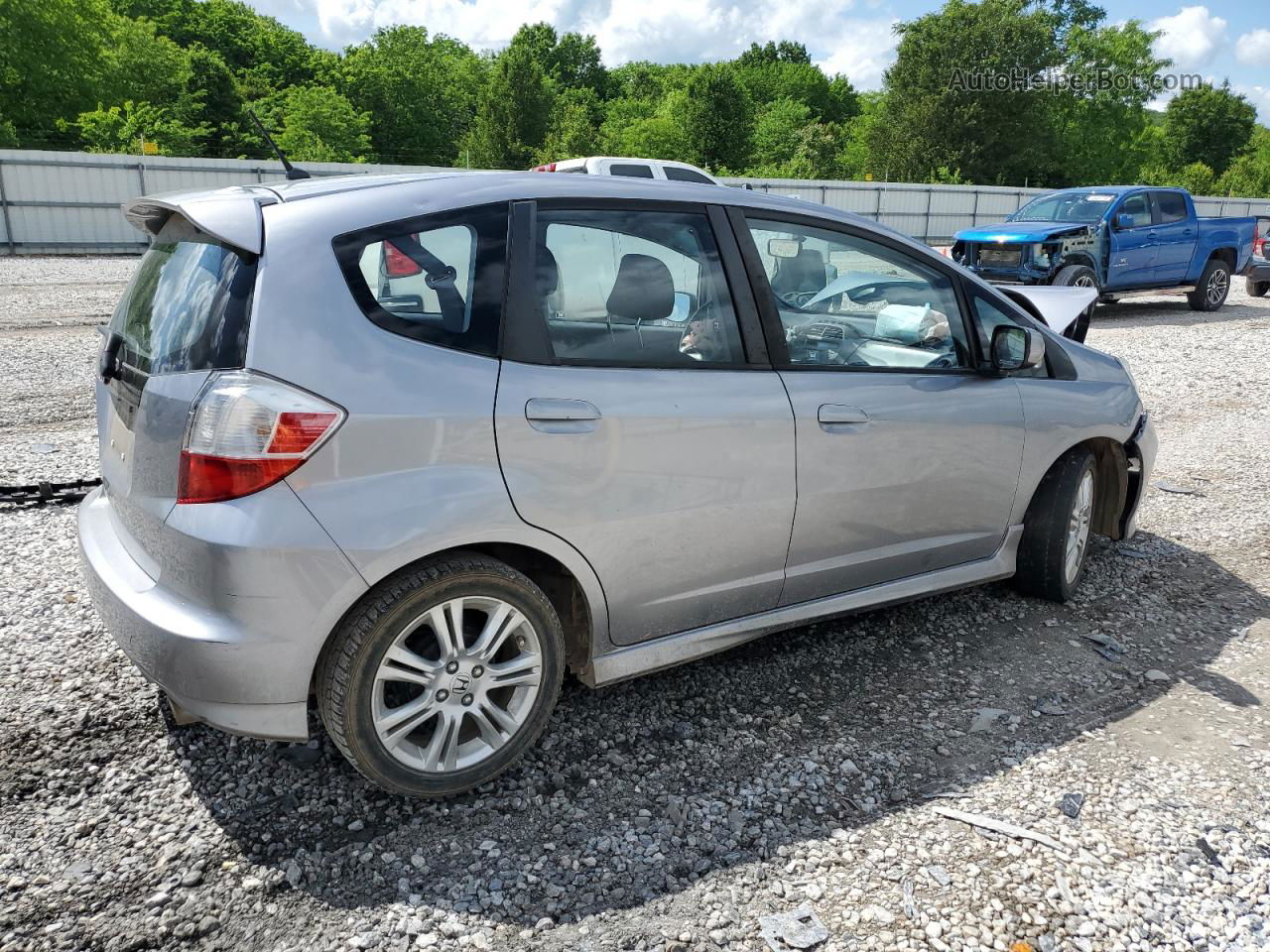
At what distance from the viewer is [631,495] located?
298 centimetres

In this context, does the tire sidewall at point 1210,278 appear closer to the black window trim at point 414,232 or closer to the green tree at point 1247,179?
the black window trim at point 414,232

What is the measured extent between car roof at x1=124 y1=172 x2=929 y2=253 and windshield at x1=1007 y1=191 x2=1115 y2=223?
13.8m

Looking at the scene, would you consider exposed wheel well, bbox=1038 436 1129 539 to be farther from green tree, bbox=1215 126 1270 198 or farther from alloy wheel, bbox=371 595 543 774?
green tree, bbox=1215 126 1270 198

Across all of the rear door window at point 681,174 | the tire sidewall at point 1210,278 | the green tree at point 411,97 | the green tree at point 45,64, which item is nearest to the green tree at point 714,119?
the green tree at point 411,97

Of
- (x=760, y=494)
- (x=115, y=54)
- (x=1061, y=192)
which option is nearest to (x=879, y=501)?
(x=760, y=494)

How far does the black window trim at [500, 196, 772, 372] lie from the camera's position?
9.36ft

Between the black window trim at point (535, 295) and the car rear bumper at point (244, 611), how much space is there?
78 centimetres

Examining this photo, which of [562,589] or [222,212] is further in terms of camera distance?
[562,589]

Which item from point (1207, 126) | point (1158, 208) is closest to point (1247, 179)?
point (1207, 126)

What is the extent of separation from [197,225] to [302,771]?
5.38 ft

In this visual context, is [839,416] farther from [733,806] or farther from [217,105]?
[217,105]

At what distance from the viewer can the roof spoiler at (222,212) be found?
2621 mm

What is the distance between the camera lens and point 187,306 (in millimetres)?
2730

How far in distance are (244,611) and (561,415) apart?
38.8 inches
